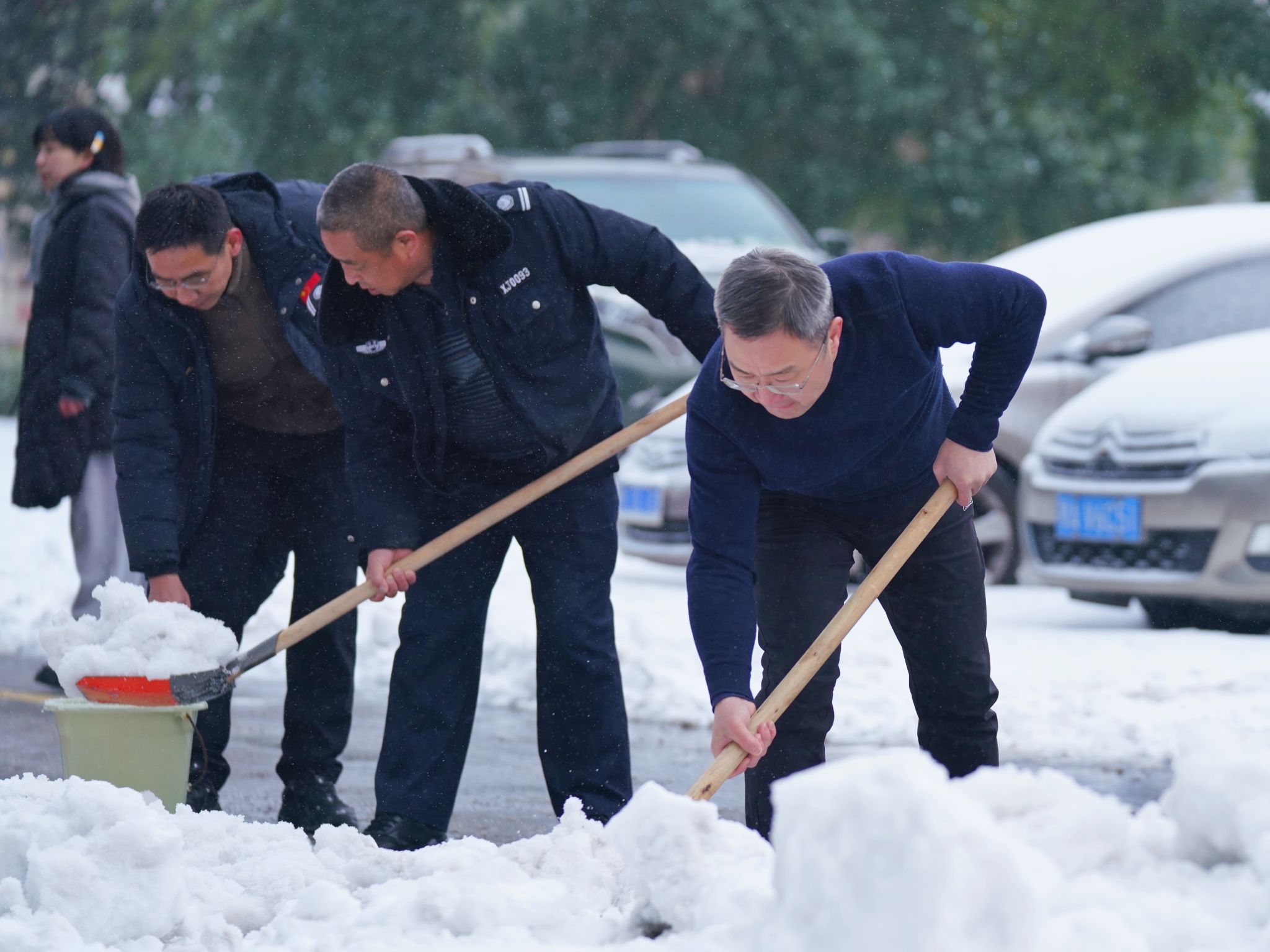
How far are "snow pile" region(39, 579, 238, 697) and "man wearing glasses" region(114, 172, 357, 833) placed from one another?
251mm

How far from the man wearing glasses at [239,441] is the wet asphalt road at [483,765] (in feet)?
1.07

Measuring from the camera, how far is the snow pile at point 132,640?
4.54 meters

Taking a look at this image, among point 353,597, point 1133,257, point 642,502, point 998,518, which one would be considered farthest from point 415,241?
point 1133,257

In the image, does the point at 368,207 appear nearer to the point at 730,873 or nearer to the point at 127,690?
the point at 127,690

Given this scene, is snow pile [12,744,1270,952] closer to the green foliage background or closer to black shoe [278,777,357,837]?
black shoe [278,777,357,837]

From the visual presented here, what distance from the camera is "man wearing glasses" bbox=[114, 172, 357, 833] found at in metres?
4.89

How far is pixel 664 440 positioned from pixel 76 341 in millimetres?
3140

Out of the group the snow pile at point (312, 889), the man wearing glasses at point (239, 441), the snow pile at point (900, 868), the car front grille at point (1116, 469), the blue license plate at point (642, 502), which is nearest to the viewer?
the snow pile at point (900, 868)

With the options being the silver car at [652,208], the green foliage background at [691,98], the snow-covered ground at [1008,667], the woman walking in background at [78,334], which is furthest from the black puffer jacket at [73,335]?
the green foliage background at [691,98]

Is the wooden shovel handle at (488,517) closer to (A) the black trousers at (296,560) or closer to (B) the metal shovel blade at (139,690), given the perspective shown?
(B) the metal shovel blade at (139,690)

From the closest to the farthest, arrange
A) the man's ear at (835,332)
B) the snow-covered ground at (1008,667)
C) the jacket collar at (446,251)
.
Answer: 1. the man's ear at (835,332)
2. the jacket collar at (446,251)
3. the snow-covered ground at (1008,667)

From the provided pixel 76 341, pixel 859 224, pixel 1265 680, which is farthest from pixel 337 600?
pixel 859 224

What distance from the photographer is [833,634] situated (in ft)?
12.6

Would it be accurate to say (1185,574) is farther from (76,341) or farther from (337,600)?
(76,341)
